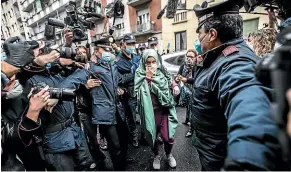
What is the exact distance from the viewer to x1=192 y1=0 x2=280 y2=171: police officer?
1.97 ft

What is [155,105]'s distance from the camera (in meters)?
2.79

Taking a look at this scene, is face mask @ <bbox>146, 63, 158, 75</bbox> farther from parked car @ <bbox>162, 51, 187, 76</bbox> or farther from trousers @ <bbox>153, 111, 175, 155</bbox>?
parked car @ <bbox>162, 51, 187, 76</bbox>

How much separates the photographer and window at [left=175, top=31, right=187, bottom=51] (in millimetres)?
15338

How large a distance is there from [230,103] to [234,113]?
87 millimetres

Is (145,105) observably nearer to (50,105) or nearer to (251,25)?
(50,105)

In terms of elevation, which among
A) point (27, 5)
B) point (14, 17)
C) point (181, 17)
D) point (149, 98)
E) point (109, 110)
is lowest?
point (109, 110)

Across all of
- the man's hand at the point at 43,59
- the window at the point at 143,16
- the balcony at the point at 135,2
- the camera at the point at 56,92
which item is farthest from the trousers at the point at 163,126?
the balcony at the point at 135,2

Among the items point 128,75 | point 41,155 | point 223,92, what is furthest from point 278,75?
point 128,75

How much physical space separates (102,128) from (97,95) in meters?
0.46

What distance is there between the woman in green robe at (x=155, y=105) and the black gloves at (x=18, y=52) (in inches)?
61.0

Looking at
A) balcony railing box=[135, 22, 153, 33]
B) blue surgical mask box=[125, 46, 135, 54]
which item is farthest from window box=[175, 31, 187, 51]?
blue surgical mask box=[125, 46, 135, 54]

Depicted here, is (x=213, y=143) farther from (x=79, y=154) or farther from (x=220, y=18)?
(x=79, y=154)

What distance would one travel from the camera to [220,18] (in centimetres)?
127

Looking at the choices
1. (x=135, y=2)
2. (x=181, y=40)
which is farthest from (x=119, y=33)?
(x=181, y=40)
